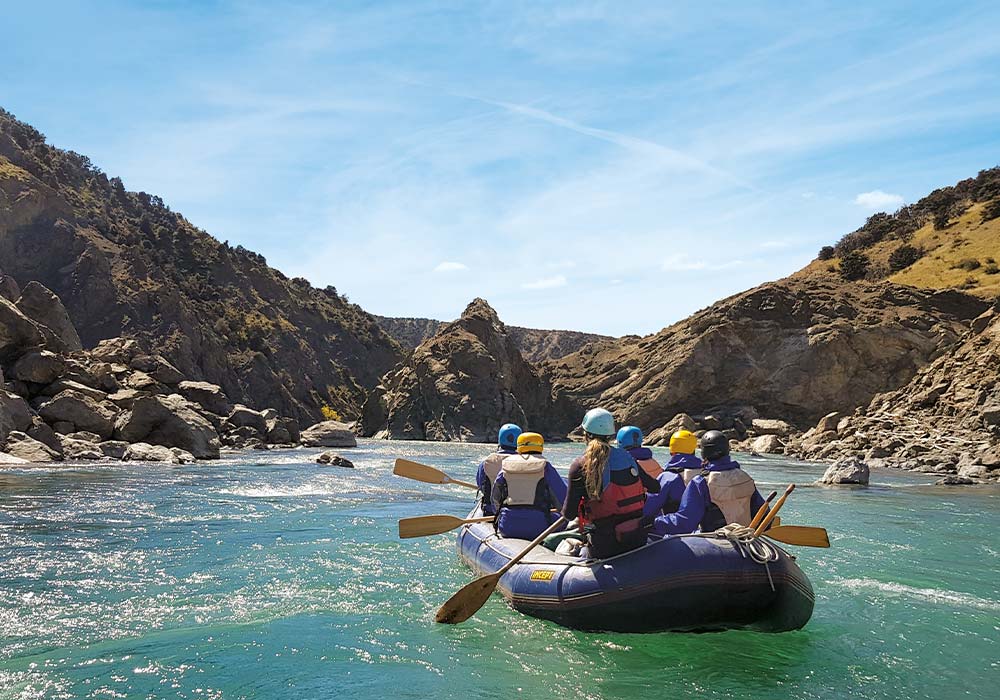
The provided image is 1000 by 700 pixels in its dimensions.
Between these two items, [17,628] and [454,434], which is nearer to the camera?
[17,628]

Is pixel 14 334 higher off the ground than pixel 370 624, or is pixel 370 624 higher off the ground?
pixel 14 334

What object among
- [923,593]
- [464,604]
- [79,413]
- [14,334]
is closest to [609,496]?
[464,604]

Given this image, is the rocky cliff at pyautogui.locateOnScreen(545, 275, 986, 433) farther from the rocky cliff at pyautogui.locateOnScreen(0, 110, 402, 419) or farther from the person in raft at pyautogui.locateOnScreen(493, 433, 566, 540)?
the person in raft at pyautogui.locateOnScreen(493, 433, 566, 540)

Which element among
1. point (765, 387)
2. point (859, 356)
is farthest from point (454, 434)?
point (859, 356)

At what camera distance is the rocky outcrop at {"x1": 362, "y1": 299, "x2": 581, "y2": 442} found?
206ft

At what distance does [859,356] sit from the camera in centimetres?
5519

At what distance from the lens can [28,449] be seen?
851 inches

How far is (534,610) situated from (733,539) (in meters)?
2.05

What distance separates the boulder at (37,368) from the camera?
82.0 feet

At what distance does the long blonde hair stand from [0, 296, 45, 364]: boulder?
24.2 meters

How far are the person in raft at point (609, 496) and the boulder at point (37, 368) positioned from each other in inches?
927

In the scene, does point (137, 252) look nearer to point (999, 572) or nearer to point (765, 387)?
point (765, 387)

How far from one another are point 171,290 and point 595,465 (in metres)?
65.2

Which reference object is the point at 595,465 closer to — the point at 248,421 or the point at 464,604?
the point at 464,604
